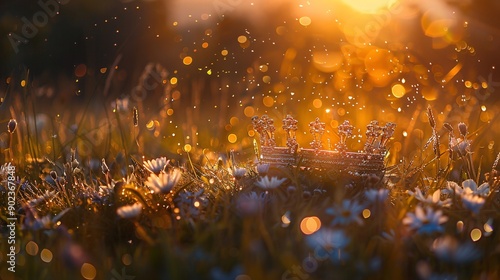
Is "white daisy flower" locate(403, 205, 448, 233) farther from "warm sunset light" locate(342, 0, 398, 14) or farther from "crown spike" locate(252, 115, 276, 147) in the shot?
"warm sunset light" locate(342, 0, 398, 14)

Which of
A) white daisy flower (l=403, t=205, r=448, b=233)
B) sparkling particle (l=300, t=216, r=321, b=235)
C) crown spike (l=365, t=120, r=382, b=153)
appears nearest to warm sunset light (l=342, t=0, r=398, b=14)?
crown spike (l=365, t=120, r=382, b=153)

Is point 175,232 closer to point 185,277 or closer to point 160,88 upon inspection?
point 185,277

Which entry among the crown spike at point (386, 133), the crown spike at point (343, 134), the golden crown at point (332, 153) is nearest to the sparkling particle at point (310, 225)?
the golden crown at point (332, 153)

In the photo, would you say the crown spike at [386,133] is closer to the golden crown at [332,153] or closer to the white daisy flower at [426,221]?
the golden crown at [332,153]

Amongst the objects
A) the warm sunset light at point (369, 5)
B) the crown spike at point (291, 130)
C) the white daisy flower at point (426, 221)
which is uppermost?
the warm sunset light at point (369, 5)

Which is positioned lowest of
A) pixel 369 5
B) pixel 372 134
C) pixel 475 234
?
pixel 475 234

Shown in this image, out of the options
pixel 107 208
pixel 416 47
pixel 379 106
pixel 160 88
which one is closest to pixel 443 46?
pixel 416 47

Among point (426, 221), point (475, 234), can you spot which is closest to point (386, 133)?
point (475, 234)

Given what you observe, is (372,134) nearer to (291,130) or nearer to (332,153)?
(332,153)
